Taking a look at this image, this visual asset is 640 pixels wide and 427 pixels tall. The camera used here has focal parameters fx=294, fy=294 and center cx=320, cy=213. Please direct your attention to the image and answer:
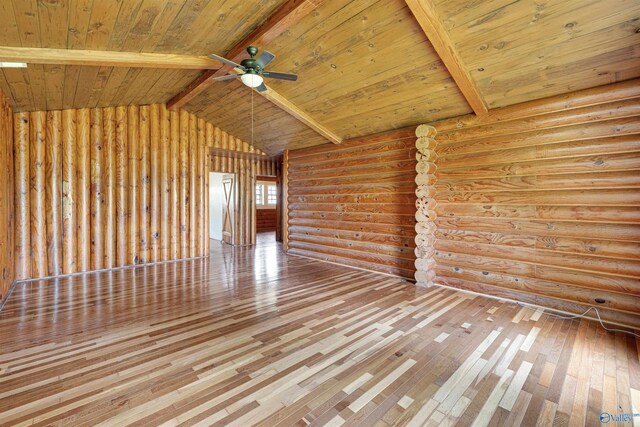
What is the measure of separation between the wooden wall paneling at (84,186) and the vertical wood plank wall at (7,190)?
0.72 m

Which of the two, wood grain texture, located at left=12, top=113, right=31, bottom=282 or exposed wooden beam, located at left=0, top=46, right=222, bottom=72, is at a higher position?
exposed wooden beam, located at left=0, top=46, right=222, bottom=72

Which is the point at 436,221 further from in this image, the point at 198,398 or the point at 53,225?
the point at 53,225

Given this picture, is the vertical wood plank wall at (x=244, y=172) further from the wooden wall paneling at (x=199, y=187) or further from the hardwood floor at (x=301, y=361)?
the hardwood floor at (x=301, y=361)

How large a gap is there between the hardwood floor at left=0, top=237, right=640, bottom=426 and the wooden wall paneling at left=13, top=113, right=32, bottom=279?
2.72 feet

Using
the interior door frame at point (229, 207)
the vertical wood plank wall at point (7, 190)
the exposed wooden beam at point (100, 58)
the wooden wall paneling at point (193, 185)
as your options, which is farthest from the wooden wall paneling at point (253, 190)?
the vertical wood plank wall at point (7, 190)

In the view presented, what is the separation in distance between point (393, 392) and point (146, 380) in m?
1.88

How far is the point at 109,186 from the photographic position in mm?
5879

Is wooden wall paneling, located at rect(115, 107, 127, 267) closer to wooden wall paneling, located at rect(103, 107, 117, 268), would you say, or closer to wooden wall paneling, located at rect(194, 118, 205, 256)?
wooden wall paneling, located at rect(103, 107, 117, 268)

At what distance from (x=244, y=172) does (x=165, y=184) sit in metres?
2.74

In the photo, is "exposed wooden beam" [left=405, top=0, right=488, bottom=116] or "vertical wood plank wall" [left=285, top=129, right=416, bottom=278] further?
"vertical wood plank wall" [left=285, top=129, right=416, bottom=278]

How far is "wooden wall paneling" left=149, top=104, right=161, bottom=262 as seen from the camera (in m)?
6.40

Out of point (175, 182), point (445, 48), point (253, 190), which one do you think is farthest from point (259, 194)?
point (445, 48)

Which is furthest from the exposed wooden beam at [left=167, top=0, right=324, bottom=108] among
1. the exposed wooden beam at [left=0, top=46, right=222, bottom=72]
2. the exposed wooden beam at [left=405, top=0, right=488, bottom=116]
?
the exposed wooden beam at [left=405, top=0, right=488, bottom=116]

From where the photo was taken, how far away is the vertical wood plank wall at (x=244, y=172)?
27.1 feet
